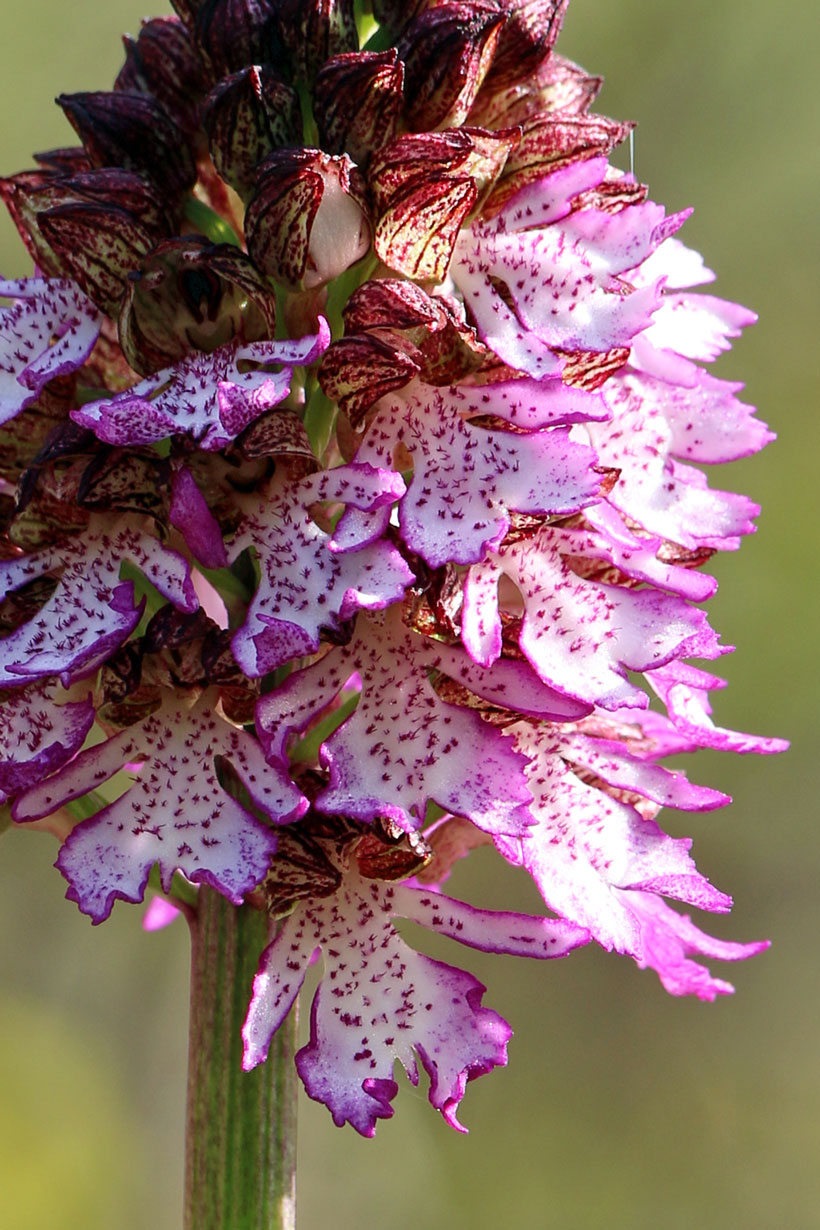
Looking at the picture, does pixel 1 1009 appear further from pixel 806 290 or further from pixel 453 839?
pixel 806 290

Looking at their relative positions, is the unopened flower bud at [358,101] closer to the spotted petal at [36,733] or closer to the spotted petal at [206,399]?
the spotted petal at [206,399]

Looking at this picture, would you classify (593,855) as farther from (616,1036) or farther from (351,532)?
(616,1036)

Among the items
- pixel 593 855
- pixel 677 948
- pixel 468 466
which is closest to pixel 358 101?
pixel 468 466

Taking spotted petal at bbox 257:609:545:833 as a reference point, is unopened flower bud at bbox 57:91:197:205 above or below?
above

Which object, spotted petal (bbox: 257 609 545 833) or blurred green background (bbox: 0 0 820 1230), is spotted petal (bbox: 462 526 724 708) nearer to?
spotted petal (bbox: 257 609 545 833)

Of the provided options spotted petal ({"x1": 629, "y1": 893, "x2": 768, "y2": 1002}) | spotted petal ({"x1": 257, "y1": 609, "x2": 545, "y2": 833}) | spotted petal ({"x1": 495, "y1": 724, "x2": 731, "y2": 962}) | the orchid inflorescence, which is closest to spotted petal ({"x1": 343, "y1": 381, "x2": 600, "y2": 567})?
the orchid inflorescence

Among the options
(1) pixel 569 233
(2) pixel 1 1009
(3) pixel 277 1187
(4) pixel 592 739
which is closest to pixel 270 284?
(1) pixel 569 233

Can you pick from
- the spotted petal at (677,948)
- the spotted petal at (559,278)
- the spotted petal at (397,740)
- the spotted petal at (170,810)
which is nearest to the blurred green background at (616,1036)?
the spotted petal at (677,948)
